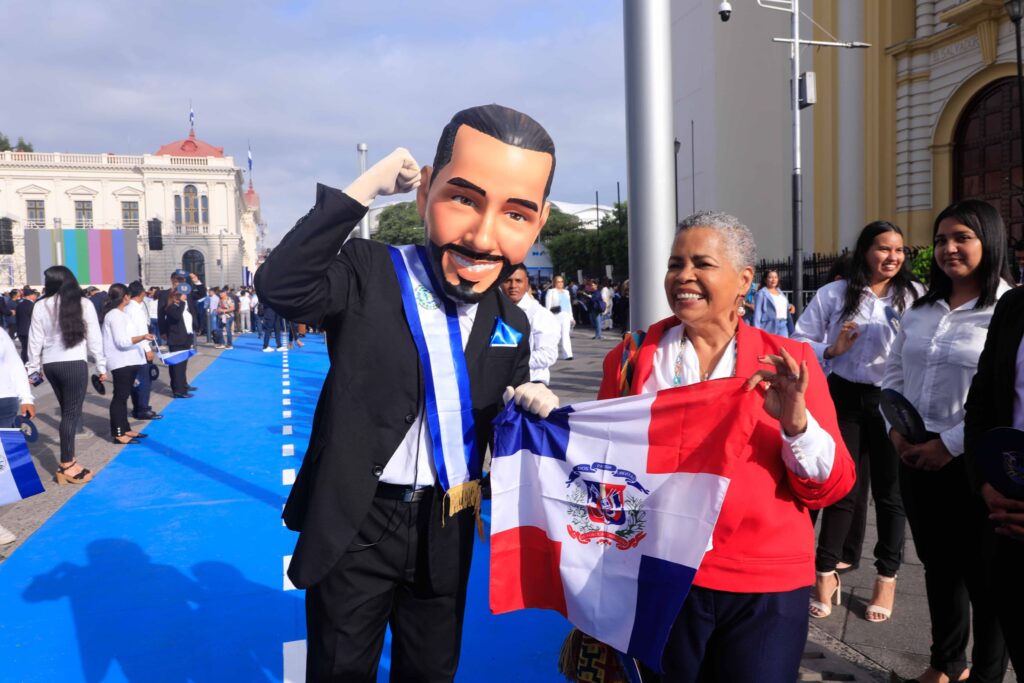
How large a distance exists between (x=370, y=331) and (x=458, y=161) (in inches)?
21.7

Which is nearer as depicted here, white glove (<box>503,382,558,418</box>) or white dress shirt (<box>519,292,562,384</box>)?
white glove (<box>503,382,558,418</box>)

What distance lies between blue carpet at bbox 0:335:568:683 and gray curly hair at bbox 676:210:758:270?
2.15 meters

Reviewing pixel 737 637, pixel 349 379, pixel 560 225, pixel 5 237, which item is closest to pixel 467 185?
pixel 349 379

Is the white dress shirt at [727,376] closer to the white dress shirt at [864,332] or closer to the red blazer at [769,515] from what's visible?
the red blazer at [769,515]

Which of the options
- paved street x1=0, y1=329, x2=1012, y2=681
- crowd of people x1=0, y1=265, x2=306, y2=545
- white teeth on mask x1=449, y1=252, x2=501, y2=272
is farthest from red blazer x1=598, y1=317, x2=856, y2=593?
crowd of people x1=0, y1=265, x2=306, y2=545

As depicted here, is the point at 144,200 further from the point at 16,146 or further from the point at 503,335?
the point at 503,335

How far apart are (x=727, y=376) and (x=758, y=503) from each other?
0.37 metres

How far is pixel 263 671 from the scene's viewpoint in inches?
132

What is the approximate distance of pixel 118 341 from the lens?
315 inches

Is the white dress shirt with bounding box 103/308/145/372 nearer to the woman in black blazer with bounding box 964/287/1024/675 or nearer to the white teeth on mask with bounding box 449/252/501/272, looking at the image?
the white teeth on mask with bounding box 449/252/501/272

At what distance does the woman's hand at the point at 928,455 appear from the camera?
2772mm

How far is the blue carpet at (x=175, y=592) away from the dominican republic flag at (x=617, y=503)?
129cm

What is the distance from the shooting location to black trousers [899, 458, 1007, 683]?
2.73 m

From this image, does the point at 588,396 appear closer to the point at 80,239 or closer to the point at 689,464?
the point at 689,464
